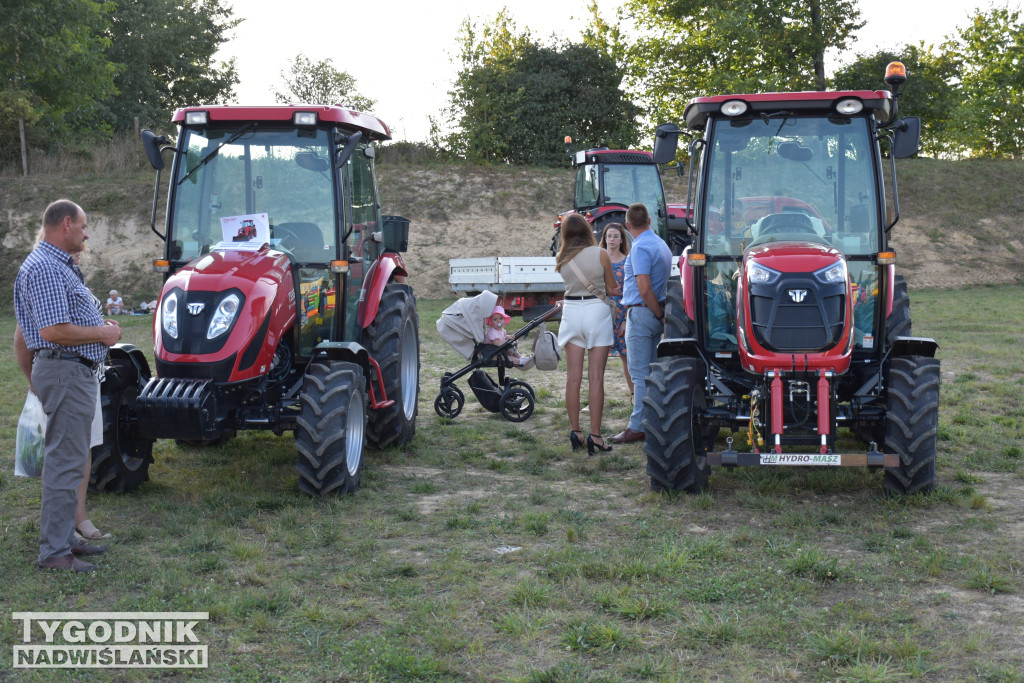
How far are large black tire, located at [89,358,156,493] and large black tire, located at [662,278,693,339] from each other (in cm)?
360

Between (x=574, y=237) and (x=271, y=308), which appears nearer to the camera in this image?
(x=271, y=308)

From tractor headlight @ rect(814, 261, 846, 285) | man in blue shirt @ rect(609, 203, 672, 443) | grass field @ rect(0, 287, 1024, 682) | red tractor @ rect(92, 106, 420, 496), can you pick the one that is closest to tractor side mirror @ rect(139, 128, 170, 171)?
red tractor @ rect(92, 106, 420, 496)

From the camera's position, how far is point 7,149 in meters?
26.1

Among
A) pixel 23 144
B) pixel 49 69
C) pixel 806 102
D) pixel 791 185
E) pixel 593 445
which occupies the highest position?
pixel 49 69

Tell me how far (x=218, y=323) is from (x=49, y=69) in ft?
79.5

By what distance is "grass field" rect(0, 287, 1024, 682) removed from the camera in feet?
12.9

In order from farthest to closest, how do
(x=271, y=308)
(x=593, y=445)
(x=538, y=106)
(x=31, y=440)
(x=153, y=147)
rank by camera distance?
1. (x=538, y=106)
2. (x=593, y=445)
3. (x=153, y=147)
4. (x=271, y=308)
5. (x=31, y=440)

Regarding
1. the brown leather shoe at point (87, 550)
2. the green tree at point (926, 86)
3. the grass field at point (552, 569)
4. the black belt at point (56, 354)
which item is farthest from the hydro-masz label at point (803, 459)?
the green tree at point (926, 86)

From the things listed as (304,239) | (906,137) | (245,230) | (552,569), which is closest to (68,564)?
(552,569)

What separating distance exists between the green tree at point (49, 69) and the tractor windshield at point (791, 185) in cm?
2325

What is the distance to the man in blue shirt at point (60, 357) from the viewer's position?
4.88 m

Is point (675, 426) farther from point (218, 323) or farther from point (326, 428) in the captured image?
point (218, 323)

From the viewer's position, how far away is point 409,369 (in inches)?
330

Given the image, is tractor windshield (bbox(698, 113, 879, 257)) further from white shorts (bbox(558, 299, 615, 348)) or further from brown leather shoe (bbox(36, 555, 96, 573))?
brown leather shoe (bbox(36, 555, 96, 573))
